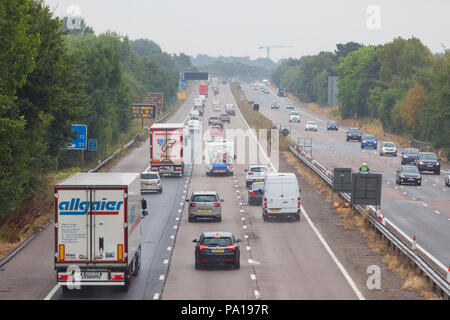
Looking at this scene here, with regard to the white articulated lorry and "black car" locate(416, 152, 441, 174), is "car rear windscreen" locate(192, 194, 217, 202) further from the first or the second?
"black car" locate(416, 152, 441, 174)

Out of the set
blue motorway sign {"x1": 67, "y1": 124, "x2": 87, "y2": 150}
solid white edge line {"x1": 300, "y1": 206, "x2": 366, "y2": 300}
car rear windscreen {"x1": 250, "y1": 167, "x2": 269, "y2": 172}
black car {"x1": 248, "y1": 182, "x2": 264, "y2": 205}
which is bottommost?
solid white edge line {"x1": 300, "y1": 206, "x2": 366, "y2": 300}

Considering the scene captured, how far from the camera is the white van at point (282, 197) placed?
3981 cm

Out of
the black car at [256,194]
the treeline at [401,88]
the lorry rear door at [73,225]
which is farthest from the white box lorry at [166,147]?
the lorry rear door at [73,225]

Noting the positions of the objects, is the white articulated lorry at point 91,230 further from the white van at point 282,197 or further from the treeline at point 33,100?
the white van at point 282,197

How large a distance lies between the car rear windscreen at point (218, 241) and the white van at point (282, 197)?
39.6 feet

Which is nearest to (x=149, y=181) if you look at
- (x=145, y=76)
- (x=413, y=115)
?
Result: (x=413, y=115)

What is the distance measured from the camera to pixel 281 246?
3350cm

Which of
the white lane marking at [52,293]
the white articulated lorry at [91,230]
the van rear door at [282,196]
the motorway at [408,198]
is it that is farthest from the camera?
the van rear door at [282,196]

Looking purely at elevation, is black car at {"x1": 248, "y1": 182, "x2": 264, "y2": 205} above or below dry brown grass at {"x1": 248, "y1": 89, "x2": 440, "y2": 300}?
above

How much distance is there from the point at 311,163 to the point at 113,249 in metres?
42.4

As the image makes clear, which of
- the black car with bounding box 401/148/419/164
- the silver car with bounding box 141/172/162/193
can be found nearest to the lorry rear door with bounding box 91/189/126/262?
the silver car with bounding box 141/172/162/193

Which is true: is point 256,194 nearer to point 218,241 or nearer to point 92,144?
point 92,144

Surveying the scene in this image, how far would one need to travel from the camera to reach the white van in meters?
39.8
